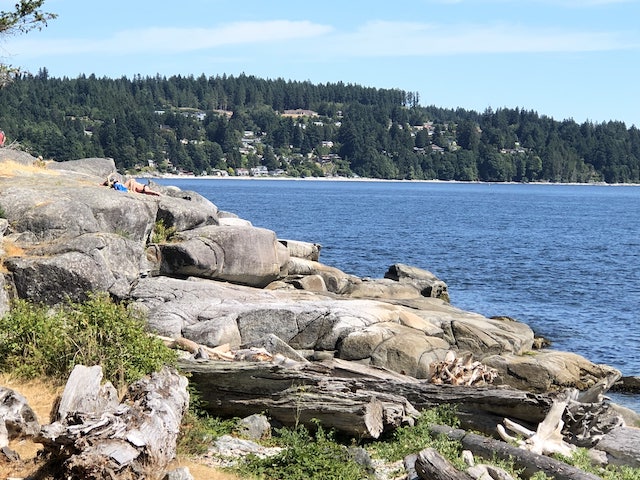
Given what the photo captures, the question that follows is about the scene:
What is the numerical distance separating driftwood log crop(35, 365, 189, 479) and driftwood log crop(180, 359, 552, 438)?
2.56 metres

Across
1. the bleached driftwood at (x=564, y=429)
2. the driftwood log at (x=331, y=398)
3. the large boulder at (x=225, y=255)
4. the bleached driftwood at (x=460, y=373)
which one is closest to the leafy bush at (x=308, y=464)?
the driftwood log at (x=331, y=398)

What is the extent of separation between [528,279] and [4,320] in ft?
129

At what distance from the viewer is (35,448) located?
11297mm

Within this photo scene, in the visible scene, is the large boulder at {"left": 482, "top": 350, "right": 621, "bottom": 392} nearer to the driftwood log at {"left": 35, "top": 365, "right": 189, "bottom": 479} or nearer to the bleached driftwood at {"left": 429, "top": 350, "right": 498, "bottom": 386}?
the bleached driftwood at {"left": 429, "top": 350, "right": 498, "bottom": 386}

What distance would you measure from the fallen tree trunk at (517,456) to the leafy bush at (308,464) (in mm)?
1887

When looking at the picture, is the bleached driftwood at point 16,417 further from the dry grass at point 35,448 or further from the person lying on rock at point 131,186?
the person lying on rock at point 131,186

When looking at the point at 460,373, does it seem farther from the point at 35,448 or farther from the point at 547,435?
the point at 35,448

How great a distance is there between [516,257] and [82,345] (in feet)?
171

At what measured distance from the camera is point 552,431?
1367 cm

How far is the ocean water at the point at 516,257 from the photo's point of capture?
3550cm

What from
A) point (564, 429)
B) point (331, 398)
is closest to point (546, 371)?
point (564, 429)

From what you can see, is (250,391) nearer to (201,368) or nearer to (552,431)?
(201,368)

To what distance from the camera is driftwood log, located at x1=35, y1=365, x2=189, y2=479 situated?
31.4ft


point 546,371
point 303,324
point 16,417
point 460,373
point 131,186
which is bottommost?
point 546,371
